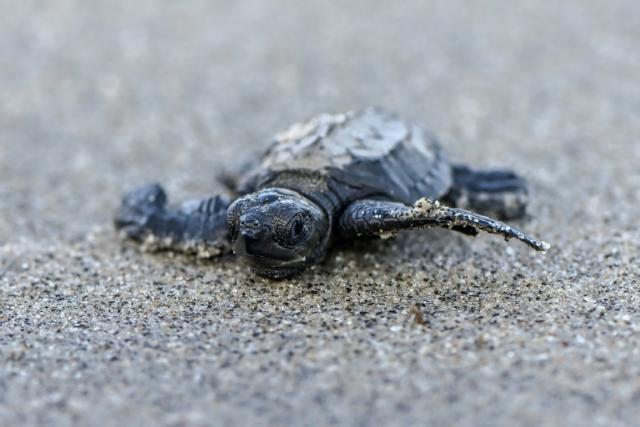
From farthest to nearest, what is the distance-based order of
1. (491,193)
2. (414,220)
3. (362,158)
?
(491,193) → (362,158) → (414,220)

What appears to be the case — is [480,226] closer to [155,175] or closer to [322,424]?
[322,424]

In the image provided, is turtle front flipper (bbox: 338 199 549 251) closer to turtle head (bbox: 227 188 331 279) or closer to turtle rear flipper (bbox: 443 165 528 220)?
turtle head (bbox: 227 188 331 279)

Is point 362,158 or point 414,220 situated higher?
point 362,158

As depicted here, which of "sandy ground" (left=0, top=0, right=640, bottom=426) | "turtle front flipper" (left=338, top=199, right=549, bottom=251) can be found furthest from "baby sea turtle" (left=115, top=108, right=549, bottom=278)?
"sandy ground" (left=0, top=0, right=640, bottom=426)

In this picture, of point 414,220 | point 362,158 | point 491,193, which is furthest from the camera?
point 491,193

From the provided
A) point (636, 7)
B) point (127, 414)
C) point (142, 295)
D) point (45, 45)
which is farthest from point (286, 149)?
point (636, 7)

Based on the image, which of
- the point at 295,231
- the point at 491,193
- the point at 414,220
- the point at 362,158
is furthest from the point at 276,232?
the point at 491,193

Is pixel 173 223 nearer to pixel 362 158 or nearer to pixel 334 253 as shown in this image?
pixel 334 253
